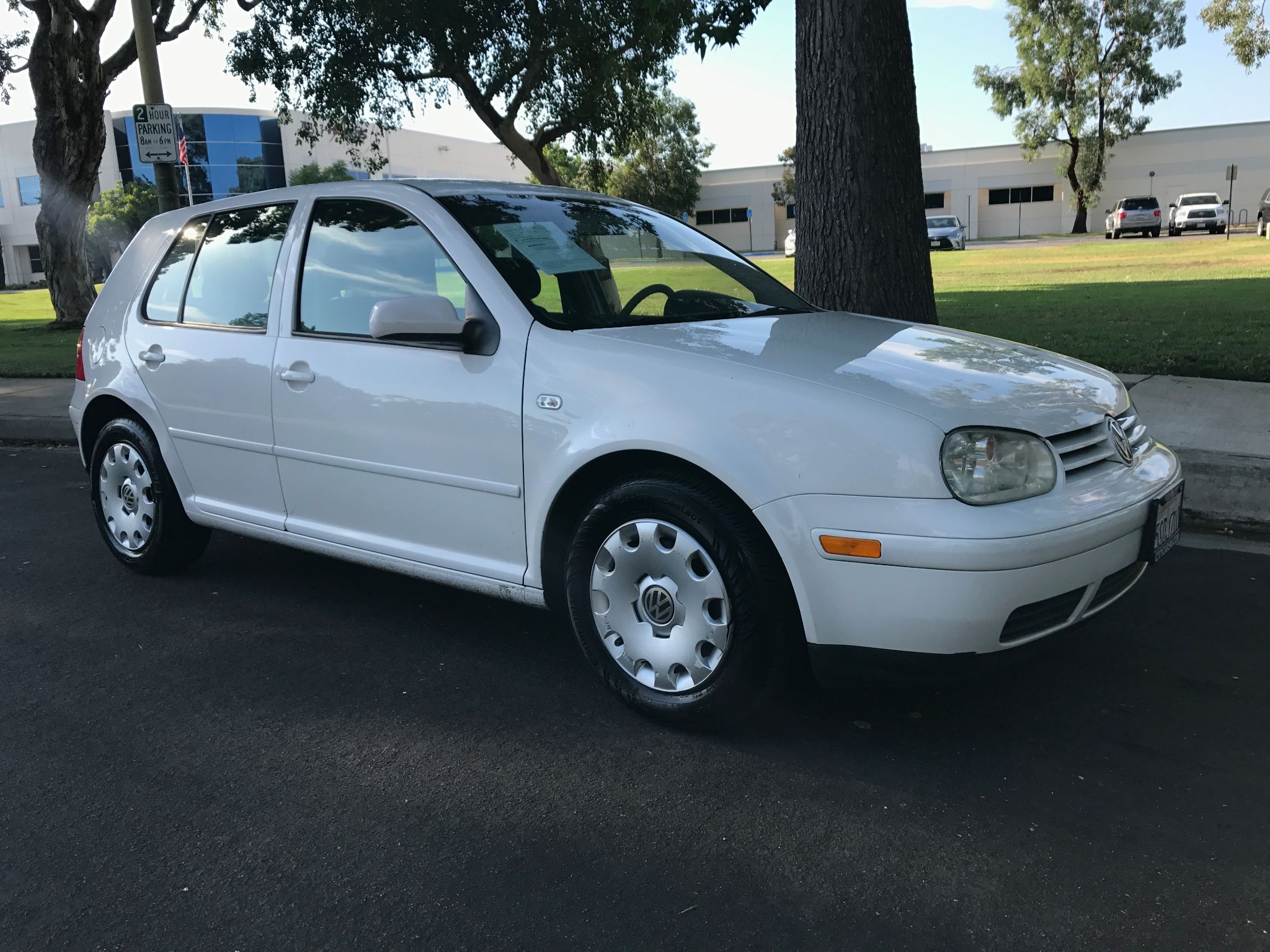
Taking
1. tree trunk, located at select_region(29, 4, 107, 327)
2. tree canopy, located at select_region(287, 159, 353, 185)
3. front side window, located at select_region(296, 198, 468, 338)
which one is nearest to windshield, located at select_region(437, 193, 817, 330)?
front side window, located at select_region(296, 198, 468, 338)

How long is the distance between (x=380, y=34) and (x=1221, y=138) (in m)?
57.0

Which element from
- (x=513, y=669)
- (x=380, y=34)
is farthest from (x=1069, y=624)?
(x=380, y=34)

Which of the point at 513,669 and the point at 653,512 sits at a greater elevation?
the point at 653,512

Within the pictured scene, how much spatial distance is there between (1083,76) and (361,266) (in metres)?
52.2

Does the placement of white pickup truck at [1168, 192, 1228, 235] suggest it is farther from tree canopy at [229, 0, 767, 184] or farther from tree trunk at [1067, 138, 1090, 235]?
tree canopy at [229, 0, 767, 184]

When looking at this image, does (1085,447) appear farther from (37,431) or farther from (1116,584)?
(37,431)

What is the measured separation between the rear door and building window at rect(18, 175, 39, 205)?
81092 millimetres

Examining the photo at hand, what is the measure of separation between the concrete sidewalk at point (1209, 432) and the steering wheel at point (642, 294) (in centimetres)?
214

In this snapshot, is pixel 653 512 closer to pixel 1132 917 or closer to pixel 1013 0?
pixel 1132 917

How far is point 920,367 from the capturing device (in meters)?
3.23

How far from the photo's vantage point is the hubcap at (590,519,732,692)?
120 inches

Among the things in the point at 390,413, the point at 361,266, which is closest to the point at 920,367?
the point at 390,413

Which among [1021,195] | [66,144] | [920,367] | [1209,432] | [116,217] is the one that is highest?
[116,217]

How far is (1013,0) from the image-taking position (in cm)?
4772
